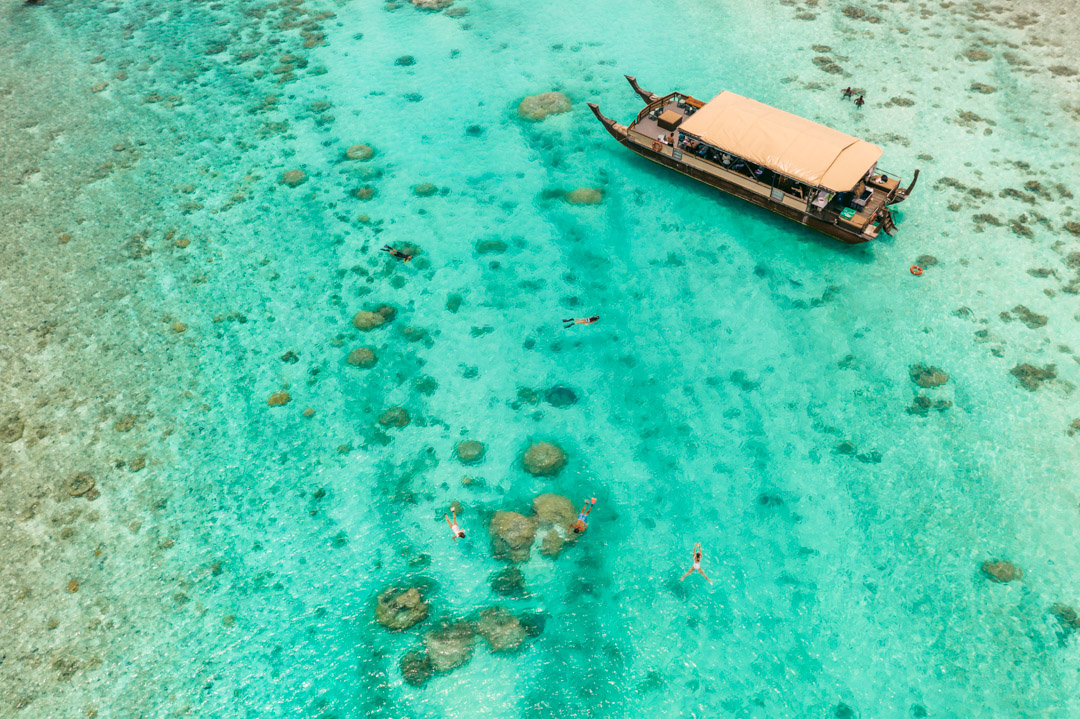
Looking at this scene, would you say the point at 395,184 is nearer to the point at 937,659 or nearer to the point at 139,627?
the point at 139,627

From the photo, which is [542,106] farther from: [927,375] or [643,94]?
[927,375]

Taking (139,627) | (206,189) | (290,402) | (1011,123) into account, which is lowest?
(139,627)

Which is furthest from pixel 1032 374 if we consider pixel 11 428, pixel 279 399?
pixel 11 428

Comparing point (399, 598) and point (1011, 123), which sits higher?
point (1011, 123)

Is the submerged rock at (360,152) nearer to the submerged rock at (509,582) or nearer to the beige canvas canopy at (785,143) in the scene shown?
the beige canvas canopy at (785,143)

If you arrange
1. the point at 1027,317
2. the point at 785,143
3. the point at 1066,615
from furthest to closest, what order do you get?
1. the point at 785,143
2. the point at 1027,317
3. the point at 1066,615

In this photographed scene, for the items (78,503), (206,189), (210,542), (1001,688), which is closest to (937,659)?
(1001,688)

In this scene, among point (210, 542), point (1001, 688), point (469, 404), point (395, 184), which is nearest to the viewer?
point (1001, 688)
